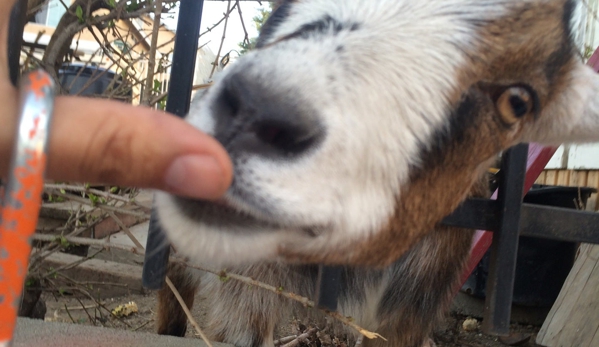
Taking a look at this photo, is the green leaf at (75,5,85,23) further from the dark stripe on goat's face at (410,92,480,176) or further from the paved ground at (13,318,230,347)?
the dark stripe on goat's face at (410,92,480,176)

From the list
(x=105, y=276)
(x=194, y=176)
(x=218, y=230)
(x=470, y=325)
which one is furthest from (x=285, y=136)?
(x=470, y=325)

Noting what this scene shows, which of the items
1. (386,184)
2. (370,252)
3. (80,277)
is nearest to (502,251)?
(370,252)

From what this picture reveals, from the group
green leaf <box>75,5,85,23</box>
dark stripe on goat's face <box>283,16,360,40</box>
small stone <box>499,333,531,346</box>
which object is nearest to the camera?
dark stripe on goat's face <box>283,16,360,40</box>

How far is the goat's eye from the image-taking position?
155 centimetres

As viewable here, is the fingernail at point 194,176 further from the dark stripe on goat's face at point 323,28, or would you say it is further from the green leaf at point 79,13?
the green leaf at point 79,13

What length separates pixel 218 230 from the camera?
3.47 feet

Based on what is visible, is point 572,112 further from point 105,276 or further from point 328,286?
point 105,276

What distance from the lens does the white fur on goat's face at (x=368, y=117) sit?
3.37ft

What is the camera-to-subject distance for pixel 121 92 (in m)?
3.39

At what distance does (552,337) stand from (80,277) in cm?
368

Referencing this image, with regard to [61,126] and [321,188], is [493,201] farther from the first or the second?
[61,126]

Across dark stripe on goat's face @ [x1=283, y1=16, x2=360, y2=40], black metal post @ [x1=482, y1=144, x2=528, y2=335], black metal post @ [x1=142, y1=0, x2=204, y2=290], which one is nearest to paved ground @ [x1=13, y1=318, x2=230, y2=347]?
black metal post @ [x1=142, y1=0, x2=204, y2=290]

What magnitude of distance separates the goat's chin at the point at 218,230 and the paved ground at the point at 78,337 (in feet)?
3.16

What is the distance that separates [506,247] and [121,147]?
179 centimetres
